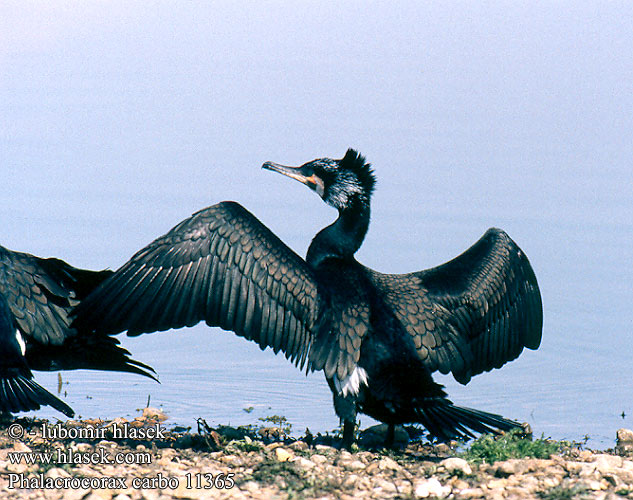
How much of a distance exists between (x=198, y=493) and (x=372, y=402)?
1.49 meters

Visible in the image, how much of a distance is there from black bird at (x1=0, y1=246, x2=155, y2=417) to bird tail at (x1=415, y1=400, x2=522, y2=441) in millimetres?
2115

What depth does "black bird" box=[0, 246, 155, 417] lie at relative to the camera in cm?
777

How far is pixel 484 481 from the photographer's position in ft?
20.6

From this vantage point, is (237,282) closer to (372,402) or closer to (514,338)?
(372,402)

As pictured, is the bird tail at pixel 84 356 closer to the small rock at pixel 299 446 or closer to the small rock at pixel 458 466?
the small rock at pixel 299 446

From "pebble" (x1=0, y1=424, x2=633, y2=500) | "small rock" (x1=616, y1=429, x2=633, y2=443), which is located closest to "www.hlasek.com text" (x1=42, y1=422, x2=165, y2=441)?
"pebble" (x1=0, y1=424, x2=633, y2=500)

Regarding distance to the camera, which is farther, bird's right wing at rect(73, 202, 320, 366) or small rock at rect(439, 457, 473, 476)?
bird's right wing at rect(73, 202, 320, 366)

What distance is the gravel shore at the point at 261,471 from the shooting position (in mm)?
6102

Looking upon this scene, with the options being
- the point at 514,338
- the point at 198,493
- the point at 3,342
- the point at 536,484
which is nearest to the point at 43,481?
the point at 198,493

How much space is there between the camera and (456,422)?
6930 mm

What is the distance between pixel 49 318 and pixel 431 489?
2973 millimetres

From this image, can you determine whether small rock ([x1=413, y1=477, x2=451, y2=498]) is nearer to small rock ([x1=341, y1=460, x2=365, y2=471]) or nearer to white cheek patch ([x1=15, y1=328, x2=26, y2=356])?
small rock ([x1=341, y1=460, x2=365, y2=471])

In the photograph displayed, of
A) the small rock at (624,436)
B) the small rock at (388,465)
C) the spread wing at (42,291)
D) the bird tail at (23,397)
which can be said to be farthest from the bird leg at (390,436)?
the spread wing at (42,291)

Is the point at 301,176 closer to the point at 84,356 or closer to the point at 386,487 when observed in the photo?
the point at 84,356
